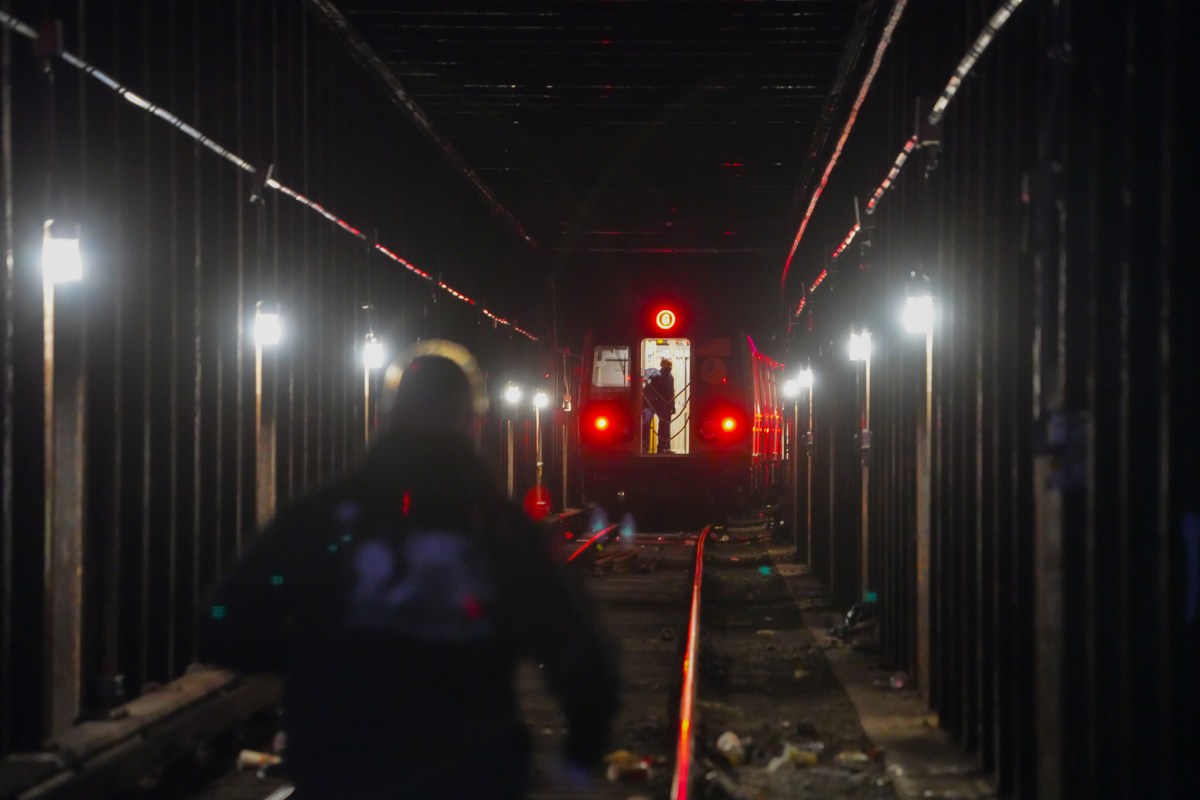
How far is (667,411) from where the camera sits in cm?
3219

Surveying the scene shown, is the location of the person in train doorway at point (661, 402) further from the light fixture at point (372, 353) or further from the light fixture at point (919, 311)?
the light fixture at point (919, 311)

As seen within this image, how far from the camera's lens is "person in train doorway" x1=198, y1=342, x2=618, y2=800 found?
3311 millimetres

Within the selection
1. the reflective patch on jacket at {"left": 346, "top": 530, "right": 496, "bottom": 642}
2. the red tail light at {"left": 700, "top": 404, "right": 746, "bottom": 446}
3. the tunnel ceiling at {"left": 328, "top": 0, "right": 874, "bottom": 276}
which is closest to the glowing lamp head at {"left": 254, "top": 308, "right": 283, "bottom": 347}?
the tunnel ceiling at {"left": 328, "top": 0, "right": 874, "bottom": 276}

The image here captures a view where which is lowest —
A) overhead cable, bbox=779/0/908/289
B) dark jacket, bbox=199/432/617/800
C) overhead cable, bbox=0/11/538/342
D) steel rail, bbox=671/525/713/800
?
steel rail, bbox=671/525/713/800

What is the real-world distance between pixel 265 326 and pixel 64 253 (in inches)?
172

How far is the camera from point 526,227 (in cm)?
3133

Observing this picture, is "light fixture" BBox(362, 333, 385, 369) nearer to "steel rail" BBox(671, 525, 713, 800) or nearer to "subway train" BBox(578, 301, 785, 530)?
"steel rail" BBox(671, 525, 713, 800)

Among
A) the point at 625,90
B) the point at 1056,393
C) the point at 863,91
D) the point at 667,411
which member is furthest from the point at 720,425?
the point at 1056,393

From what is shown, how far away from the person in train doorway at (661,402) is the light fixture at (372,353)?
15.2 metres

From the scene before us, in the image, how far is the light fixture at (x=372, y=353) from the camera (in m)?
16.2

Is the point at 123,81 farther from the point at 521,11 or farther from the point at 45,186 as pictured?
the point at 521,11

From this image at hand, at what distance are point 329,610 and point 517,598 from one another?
421 mm

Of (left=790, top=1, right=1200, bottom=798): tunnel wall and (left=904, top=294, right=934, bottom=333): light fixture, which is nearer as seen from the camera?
(left=790, top=1, right=1200, bottom=798): tunnel wall

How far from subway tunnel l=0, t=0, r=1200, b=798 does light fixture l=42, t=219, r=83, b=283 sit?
3 cm
